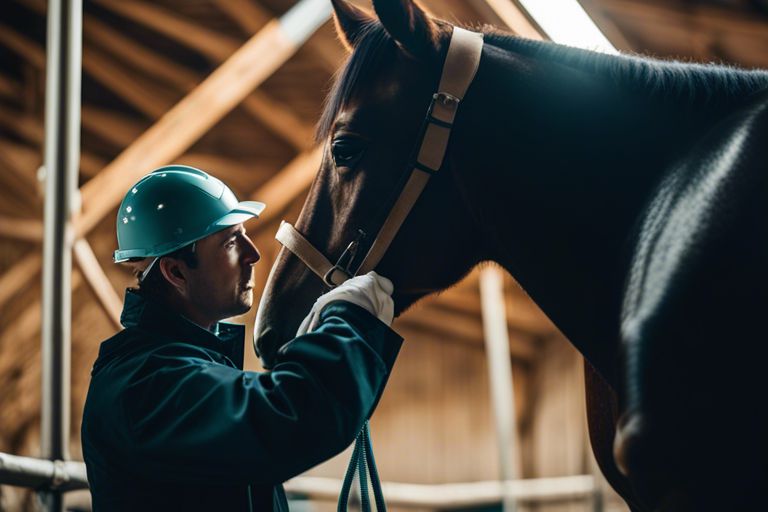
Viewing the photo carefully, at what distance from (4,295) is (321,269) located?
19.1 feet

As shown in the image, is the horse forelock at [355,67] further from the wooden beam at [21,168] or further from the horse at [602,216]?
the wooden beam at [21,168]

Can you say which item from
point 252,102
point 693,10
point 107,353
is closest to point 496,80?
point 107,353

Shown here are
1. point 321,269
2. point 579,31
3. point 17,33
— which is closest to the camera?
point 321,269

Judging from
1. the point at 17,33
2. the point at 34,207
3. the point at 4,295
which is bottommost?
the point at 4,295

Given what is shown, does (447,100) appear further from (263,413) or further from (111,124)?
(111,124)

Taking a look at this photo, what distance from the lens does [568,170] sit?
1446mm

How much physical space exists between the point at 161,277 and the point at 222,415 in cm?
41

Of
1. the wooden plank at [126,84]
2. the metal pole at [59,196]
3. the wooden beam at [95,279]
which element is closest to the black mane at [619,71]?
the metal pole at [59,196]

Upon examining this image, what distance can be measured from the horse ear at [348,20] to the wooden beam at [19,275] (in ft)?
18.5

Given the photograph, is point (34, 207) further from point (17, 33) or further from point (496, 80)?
point (496, 80)

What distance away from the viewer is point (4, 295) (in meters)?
6.77

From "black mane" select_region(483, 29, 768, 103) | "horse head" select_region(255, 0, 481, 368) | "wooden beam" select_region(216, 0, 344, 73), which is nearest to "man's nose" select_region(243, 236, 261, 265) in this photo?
"horse head" select_region(255, 0, 481, 368)

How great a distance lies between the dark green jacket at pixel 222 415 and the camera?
135 cm

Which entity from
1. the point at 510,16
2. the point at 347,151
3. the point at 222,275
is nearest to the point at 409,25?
the point at 347,151
